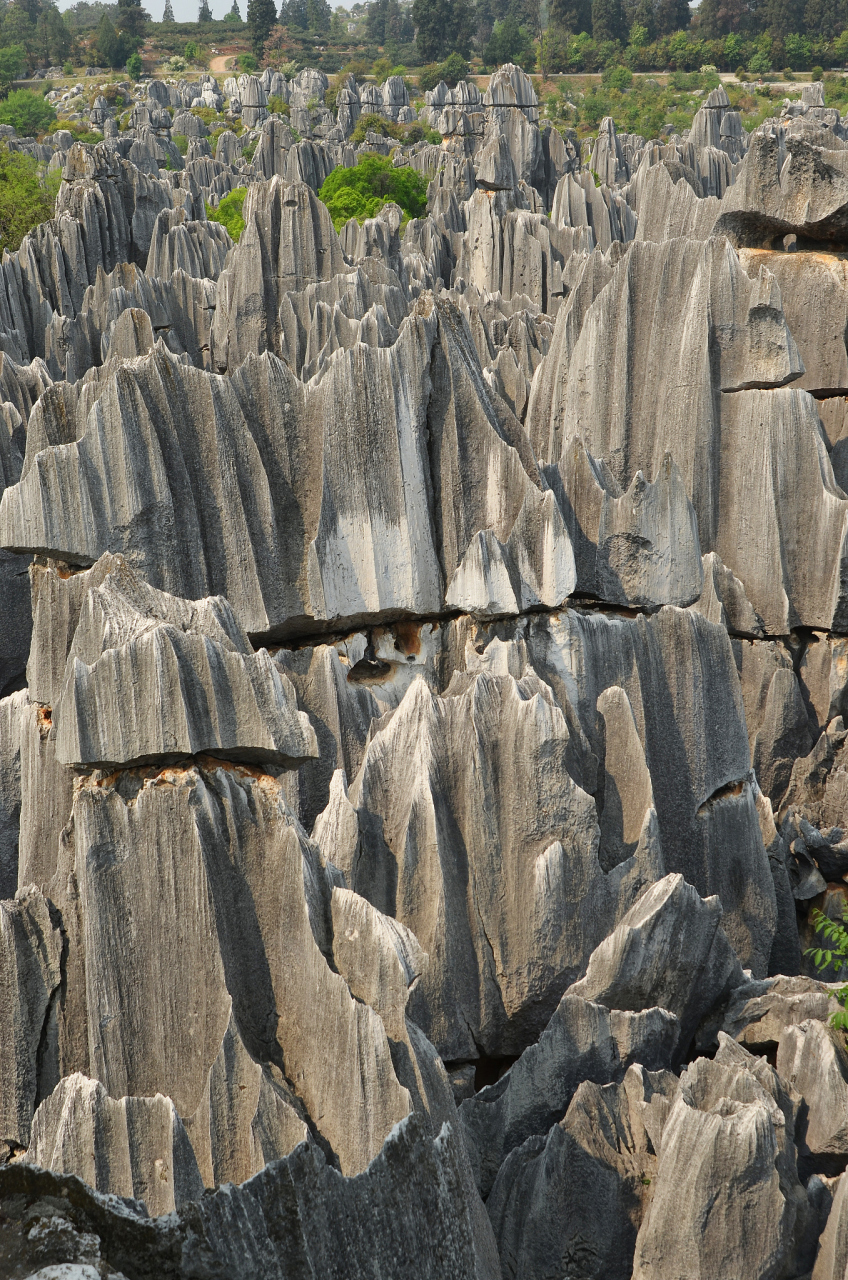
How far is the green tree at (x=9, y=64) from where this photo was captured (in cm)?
11050

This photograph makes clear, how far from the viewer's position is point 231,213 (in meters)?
44.9

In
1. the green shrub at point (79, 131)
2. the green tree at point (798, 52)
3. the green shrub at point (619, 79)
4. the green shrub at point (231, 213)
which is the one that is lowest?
the green shrub at point (231, 213)

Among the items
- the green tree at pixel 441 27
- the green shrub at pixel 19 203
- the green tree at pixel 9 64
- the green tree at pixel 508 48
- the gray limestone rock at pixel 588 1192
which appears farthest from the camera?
the green tree at pixel 441 27

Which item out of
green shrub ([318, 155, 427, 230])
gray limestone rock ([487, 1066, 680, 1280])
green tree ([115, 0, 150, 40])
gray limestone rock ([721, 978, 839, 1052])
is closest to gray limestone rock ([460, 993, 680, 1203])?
gray limestone rock ([487, 1066, 680, 1280])

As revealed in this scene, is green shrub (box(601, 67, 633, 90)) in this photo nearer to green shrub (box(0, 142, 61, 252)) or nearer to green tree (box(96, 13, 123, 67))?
green tree (box(96, 13, 123, 67))

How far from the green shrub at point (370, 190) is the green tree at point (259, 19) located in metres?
86.9

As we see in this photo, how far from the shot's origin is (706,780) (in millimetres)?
10594

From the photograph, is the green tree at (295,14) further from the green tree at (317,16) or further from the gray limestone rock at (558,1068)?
the gray limestone rock at (558,1068)

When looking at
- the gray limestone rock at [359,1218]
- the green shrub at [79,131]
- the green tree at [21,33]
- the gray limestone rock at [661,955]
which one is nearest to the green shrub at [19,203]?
the green shrub at [79,131]

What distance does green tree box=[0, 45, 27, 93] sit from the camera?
11050 centimetres

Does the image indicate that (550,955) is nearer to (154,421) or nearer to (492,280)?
(154,421)

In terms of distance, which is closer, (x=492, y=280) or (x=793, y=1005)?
(x=793, y=1005)

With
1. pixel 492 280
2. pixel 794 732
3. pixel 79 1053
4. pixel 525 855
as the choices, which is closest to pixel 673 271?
pixel 794 732

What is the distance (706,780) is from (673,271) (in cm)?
701
